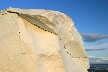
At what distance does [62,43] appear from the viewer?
668 centimetres

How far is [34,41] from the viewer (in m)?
5.66

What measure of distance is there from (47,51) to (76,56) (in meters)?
1.73

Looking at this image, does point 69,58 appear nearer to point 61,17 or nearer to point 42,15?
point 61,17

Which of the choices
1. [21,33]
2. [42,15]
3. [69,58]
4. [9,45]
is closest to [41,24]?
[42,15]

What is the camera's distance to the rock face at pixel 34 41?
5.34 meters

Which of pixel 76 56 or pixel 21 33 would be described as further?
pixel 76 56

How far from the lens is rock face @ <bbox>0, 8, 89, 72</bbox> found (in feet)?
17.5

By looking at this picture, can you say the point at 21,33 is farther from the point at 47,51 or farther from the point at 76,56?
the point at 76,56

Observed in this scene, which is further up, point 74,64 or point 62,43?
point 62,43

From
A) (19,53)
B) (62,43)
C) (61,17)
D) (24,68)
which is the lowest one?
(24,68)

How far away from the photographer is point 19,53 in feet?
17.5

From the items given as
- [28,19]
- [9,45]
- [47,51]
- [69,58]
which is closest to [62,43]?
[69,58]

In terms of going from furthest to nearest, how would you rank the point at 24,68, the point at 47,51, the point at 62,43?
1. the point at 62,43
2. the point at 47,51
3. the point at 24,68

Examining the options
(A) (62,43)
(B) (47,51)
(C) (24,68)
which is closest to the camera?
(C) (24,68)
